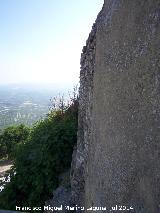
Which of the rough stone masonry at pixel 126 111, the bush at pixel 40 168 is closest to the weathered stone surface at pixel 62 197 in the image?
the bush at pixel 40 168

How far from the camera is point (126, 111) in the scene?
3551mm

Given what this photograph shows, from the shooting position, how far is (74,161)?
20.6ft

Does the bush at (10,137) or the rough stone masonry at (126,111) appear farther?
the bush at (10,137)

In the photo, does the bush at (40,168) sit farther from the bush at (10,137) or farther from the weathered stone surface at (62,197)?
the bush at (10,137)

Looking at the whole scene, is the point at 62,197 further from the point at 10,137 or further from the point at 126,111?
the point at 10,137

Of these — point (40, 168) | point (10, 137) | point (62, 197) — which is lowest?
point (62, 197)

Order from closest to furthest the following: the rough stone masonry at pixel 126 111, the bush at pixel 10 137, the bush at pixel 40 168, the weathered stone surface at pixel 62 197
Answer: the rough stone masonry at pixel 126 111 < the weathered stone surface at pixel 62 197 < the bush at pixel 40 168 < the bush at pixel 10 137

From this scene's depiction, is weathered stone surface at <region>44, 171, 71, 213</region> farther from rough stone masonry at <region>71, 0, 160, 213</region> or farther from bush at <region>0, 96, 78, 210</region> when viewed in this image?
rough stone masonry at <region>71, 0, 160, 213</region>

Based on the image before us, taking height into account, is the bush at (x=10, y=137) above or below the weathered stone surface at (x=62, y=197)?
above

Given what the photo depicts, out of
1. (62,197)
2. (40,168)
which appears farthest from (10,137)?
(62,197)

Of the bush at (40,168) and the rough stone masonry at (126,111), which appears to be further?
the bush at (40,168)

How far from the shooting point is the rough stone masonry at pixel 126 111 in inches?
117

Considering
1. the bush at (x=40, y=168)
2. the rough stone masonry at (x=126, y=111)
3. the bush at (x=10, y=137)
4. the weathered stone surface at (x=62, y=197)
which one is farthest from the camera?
the bush at (x=10, y=137)

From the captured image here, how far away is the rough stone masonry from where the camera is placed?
2.98 m
